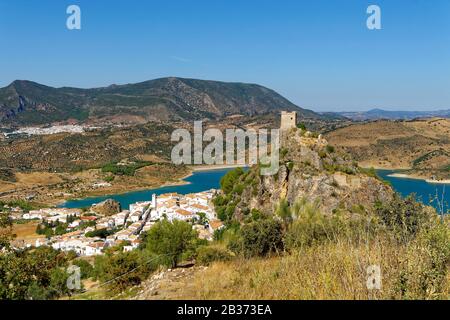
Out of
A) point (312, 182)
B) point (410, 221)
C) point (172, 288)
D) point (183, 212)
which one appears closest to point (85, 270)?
point (312, 182)

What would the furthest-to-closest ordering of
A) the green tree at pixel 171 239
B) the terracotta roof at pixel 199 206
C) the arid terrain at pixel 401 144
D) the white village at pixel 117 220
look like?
the arid terrain at pixel 401 144
the terracotta roof at pixel 199 206
the white village at pixel 117 220
the green tree at pixel 171 239

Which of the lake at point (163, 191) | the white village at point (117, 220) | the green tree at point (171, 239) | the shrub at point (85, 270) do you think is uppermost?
the green tree at point (171, 239)

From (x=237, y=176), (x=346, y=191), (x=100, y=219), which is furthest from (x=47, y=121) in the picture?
(x=346, y=191)

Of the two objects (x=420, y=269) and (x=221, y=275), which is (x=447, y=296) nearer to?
(x=420, y=269)

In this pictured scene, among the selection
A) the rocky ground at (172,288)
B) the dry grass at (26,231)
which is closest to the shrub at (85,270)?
the rocky ground at (172,288)

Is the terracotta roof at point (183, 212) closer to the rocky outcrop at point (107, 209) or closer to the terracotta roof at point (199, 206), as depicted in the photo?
the terracotta roof at point (199, 206)

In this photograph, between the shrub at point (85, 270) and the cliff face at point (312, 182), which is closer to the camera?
the shrub at point (85, 270)

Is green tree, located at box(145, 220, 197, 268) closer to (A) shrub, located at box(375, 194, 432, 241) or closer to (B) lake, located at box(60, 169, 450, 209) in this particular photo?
(A) shrub, located at box(375, 194, 432, 241)
